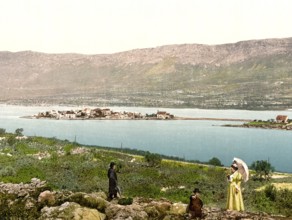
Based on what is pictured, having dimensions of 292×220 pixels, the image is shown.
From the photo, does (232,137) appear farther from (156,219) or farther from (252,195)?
(156,219)

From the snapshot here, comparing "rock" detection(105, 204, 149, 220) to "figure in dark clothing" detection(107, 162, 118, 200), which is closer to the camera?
"rock" detection(105, 204, 149, 220)

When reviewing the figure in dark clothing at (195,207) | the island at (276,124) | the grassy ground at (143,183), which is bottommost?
the island at (276,124)

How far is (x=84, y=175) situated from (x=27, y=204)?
14887mm

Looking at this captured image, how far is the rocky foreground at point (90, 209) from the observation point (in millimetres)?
17516

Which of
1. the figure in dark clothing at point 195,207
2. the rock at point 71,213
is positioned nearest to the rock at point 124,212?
the rock at point 71,213

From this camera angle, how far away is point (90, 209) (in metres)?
17.8

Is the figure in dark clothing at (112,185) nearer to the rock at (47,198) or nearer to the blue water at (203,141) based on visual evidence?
the rock at (47,198)

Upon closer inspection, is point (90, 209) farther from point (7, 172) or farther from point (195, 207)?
point (7, 172)

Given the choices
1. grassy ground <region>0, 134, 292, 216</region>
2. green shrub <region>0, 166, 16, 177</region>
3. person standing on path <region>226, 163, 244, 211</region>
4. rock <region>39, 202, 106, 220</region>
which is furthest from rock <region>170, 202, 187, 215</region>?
green shrub <region>0, 166, 16, 177</region>

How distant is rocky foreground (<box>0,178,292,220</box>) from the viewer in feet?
57.5

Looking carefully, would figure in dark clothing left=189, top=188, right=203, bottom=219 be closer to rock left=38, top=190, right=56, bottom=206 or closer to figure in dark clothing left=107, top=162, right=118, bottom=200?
figure in dark clothing left=107, top=162, right=118, bottom=200

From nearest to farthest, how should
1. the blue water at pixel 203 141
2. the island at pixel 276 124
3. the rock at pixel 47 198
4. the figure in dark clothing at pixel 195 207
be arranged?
the figure in dark clothing at pixel 195 207
the rock at pixel 47 198
the blue water at pixel 203 141
the island at pixel 276 124

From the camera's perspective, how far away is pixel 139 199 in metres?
21.0

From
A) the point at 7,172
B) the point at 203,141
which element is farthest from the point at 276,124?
the point at 7,172
